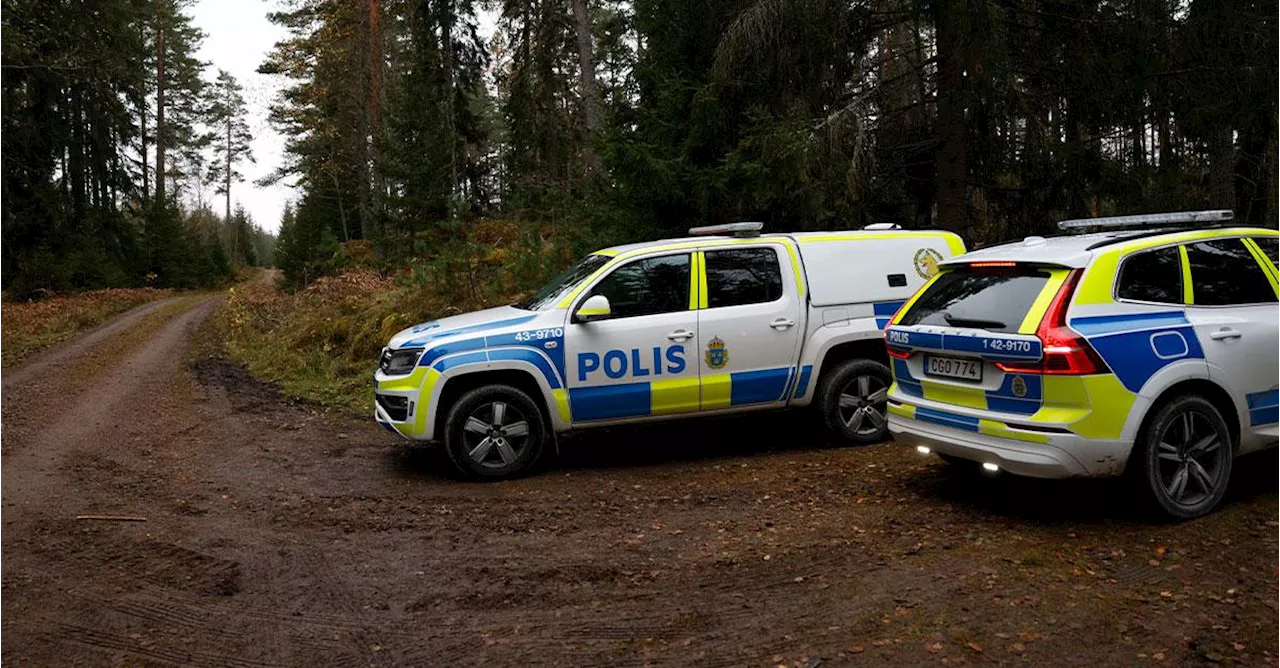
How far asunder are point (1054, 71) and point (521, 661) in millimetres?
10051

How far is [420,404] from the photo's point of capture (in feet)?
22.3

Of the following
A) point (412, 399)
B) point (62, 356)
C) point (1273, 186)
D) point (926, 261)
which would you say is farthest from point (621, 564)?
point (62, 356)

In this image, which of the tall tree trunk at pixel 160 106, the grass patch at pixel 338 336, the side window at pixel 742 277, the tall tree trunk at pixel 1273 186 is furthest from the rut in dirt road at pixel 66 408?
the tall tree trunk at pixel 160 106

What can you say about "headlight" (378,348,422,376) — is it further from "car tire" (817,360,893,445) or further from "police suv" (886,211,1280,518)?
"police suv" (886,211,1280,518)

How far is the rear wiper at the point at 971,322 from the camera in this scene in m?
5.16

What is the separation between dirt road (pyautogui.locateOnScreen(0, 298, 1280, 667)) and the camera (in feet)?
12.4

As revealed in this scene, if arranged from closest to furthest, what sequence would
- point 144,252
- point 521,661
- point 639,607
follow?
point 521,661, point 639,607, point 144,252

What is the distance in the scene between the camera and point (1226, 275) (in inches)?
215

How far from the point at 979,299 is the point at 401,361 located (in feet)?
14.7

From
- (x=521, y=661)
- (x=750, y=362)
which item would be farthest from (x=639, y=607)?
(x=750, y=362)

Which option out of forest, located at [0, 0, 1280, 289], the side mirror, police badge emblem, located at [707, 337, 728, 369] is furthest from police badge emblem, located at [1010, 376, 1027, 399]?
forest, located at [0, 0, 1280, 289]

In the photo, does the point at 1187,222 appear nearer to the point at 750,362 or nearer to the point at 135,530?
the point at 750,362

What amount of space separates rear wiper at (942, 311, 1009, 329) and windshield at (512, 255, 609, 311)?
3080mm

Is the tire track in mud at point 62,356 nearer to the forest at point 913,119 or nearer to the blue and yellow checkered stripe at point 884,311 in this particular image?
the forest at point 913,119
